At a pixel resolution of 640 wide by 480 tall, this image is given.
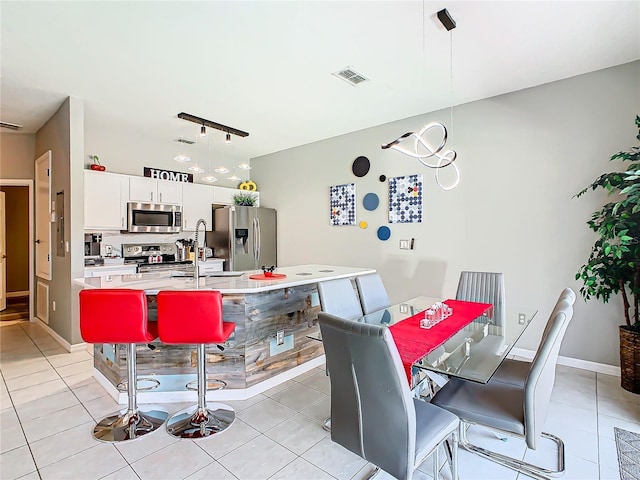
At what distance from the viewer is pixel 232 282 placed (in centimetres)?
296

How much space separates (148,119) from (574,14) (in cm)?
455

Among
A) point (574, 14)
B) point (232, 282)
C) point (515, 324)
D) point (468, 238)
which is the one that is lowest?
point (515, 324)

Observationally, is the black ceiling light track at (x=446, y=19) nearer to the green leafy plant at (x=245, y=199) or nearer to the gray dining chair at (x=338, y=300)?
the gray dining chair at (x=338, y=300)

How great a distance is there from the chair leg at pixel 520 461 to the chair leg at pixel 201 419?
1585mm

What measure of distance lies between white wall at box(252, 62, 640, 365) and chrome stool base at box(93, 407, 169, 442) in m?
3.20

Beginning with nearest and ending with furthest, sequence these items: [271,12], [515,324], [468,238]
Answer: [271,12]
[515,324]
[468,238]

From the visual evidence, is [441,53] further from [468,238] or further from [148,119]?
[148,119]

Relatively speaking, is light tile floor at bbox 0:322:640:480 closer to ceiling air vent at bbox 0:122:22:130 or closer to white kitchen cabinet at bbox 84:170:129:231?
white kitchen cabinet at bbox 84:170:129:231

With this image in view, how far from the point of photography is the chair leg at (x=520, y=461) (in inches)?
75.2

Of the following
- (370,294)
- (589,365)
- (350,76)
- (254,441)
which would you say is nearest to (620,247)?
(589,365)

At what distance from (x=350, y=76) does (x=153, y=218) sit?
353 cm

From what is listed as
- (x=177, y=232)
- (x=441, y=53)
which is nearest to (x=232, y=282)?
(x=441, y=53)

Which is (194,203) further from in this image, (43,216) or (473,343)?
(473,343)

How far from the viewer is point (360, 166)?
16.7ft
